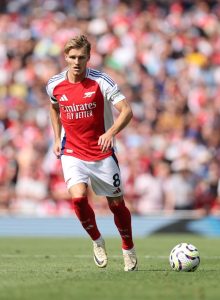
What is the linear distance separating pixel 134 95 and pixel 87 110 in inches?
459

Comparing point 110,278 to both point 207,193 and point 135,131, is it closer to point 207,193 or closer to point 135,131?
point 207,193

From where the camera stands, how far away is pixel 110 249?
14.0m

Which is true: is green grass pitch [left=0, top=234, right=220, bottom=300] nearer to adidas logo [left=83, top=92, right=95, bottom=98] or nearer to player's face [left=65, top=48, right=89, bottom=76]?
adidas logo [left=83, top=92, right=95, bottom=98]

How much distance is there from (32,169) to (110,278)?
11.1 meters

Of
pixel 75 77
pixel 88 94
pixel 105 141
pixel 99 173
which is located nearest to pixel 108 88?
pixel 88 94

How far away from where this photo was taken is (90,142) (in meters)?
9.95

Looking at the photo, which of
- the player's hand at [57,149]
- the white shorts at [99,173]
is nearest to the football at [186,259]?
the white shorts at [99,173]

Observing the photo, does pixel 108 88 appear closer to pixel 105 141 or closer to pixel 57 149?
pixel 105 141

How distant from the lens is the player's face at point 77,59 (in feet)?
31.9

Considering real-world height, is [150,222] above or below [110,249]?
below

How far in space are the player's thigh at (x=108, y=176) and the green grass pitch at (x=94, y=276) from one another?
0.82 metres

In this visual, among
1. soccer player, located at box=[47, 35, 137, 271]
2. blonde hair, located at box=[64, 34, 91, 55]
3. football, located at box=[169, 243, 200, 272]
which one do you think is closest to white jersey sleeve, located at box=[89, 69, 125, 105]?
soccer player, located at box=[47, 35, 137, 271]

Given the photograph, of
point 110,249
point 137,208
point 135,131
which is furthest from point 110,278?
point 135,131

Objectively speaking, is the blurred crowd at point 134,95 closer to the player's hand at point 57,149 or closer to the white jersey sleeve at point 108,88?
the player's hand at point 57,149
